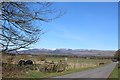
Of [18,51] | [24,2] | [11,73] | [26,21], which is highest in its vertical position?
[24,2]

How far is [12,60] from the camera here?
9727 mm

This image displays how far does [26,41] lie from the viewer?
8.96 metres

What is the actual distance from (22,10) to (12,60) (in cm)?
174

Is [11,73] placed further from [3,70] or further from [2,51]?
[2,51]

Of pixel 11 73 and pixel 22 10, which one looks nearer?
pixel 22 10

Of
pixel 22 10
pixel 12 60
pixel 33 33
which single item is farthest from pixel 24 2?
pixel 12 60

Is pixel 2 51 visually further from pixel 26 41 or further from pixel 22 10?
pixel 22 10

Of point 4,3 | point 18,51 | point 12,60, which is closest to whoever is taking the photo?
point 4,3

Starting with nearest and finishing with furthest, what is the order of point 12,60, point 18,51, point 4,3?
1. point 4,3
2. point 18,51
3. point 12,60

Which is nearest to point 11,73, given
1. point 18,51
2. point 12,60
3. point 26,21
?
point 12,60

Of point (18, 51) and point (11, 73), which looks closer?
point (18, 51)

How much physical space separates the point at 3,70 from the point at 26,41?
125cm

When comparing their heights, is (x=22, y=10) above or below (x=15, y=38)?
above

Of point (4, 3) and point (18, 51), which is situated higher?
point (4, 3)
